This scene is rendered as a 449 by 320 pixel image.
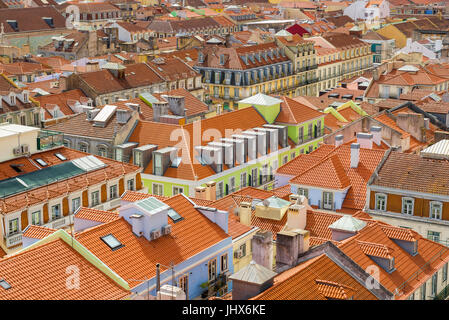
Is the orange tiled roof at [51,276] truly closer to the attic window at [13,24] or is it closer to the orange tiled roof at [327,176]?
the orange tiled roof at [327,176]

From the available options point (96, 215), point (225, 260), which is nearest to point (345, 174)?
point (225, 260)

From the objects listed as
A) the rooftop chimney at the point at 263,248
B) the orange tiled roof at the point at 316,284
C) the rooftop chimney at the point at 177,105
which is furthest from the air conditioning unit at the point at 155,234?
the rooftop chimney at the point at 177,105

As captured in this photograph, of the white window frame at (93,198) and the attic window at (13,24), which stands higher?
the attic window at (13,24)

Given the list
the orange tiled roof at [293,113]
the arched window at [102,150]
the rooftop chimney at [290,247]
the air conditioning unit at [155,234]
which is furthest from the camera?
the orange tiled roof at [293,113]

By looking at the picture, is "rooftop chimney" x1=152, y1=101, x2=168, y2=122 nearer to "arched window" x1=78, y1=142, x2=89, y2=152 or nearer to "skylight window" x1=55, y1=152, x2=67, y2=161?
"arched window" x1=78, y1=142, x2=89, y2=152
